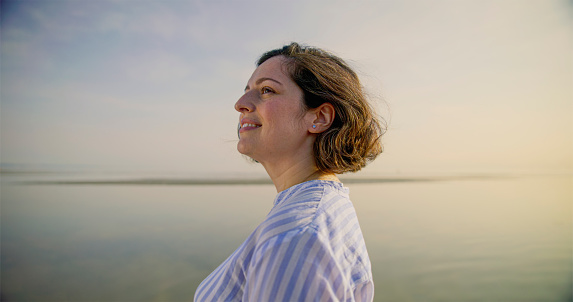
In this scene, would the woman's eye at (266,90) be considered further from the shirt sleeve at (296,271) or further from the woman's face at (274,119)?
the shirt sleeve at (296,271)

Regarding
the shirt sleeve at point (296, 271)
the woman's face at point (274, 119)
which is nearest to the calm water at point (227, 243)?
the woman's face at point (274, 119)

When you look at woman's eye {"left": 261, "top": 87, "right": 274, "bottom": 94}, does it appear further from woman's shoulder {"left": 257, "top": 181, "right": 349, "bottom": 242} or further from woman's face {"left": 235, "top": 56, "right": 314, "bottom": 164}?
woman's shoulder {"left": 257, "top": 181, "right": 349, "bottom": 242}

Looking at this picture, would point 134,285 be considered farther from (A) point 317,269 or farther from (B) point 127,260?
(A) point 317,269

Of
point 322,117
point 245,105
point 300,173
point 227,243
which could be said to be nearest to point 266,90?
point 245,105

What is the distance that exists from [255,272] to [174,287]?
150 inches

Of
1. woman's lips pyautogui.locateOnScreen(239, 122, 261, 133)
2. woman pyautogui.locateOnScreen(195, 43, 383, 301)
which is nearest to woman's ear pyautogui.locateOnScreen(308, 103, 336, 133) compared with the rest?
Result: woman pyautogui.locateOnScreen(195, 43, 383, 301)

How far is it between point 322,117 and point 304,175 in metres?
0.29

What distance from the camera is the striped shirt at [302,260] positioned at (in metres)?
0.99

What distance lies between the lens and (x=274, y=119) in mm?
1635

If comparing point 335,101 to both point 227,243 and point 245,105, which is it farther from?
point 227,243

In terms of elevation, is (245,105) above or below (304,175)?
above

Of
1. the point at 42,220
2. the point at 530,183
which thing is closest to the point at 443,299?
the point at 42,220

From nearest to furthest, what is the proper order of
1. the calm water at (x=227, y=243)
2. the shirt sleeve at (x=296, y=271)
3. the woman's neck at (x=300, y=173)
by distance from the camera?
the shirt sleeve at (x=296, y=271)
the woman's neck at (x=300, y=173)
the calm water at (x=227, y=243)

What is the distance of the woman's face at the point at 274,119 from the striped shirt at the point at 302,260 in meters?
0.36
